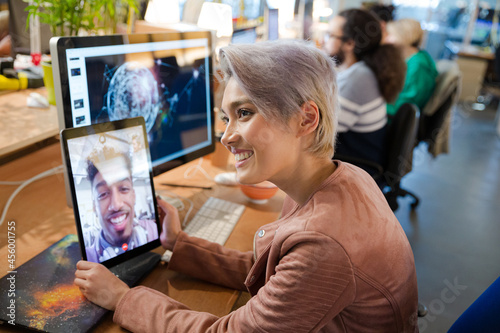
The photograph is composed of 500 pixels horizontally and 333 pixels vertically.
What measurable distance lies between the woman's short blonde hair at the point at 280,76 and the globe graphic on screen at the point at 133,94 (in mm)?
379

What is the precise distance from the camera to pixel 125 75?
3.58 ft

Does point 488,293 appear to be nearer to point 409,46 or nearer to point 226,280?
point 226,280

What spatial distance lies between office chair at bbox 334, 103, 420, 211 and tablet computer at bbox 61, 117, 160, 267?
1.44 m

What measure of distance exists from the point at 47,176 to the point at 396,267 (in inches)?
46.3

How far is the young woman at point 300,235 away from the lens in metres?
0.71

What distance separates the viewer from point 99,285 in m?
0.85

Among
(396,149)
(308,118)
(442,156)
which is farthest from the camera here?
(442,156)

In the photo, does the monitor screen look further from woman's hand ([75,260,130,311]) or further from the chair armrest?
the chair armrest

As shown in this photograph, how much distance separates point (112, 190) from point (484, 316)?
0.84 metres

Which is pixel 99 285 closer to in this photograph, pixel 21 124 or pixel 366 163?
pixel 21 124

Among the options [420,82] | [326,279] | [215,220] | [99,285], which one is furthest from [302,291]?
[420,82]

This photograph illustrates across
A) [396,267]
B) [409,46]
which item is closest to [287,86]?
[396,267]

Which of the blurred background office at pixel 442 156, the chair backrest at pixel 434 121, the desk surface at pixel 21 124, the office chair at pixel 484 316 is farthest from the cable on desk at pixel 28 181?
the chair backrest at pixel 434 121

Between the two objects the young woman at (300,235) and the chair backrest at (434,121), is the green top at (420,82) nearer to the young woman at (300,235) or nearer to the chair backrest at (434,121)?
the chair backrest at (434,121)
